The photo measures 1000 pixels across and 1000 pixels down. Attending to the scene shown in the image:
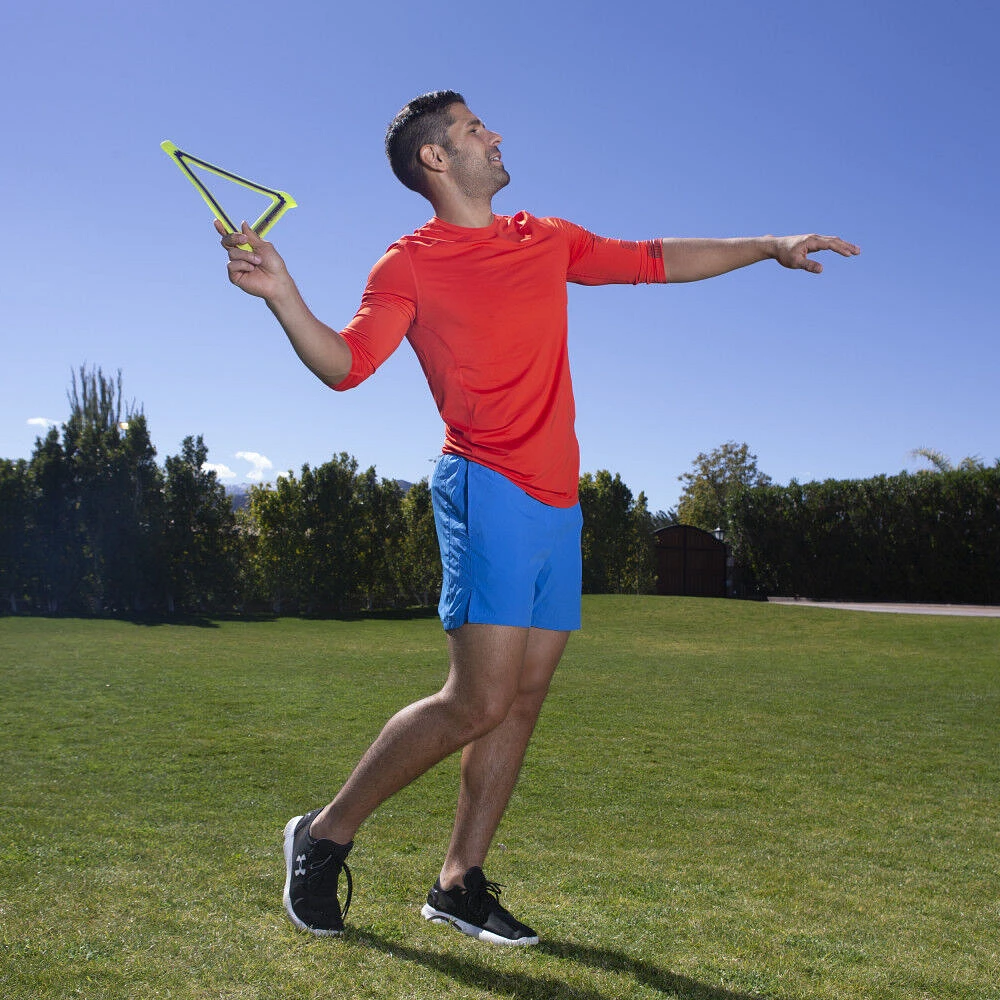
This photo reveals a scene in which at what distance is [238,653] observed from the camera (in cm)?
1404

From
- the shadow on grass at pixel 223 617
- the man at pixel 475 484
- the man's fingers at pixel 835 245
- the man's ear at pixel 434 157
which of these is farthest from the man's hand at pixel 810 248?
the shadow on grass at pixel 223 617

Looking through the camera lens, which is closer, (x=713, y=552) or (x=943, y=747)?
(x=943, y=747)

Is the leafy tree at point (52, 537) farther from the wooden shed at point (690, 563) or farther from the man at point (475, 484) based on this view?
the man at point (475, 484)

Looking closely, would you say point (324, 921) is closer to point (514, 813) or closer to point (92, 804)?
point (514, 813)

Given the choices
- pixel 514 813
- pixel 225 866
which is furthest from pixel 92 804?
pixel 514 813

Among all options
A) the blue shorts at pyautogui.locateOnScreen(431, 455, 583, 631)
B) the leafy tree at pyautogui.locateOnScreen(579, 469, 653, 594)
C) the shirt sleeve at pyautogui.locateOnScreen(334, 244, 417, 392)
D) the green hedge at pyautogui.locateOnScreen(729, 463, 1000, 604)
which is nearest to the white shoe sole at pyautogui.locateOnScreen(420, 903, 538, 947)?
the blue shorts at pyautogui.locateOnScreen(431, 455, 583, 631)

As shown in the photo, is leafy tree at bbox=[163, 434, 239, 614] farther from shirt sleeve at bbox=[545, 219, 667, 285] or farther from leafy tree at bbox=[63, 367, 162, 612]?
shirt sleeve at bbox=[545, 219, 667, 285]

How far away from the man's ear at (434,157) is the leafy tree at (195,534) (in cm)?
2263

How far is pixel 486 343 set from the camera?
2445 mm

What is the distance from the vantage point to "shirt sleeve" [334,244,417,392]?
7.40ft

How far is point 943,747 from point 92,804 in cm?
599

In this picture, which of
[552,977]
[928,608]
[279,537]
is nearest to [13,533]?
[279,537]

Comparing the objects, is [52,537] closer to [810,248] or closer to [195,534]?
[195,534]

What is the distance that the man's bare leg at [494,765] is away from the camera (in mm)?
2621
